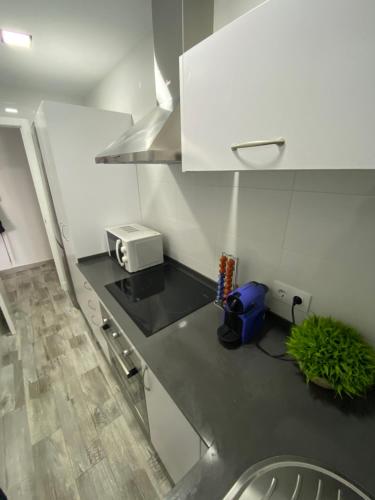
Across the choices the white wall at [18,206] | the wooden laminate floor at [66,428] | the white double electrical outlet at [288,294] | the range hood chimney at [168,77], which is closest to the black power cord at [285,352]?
the white double electrical outlet at [288,294]

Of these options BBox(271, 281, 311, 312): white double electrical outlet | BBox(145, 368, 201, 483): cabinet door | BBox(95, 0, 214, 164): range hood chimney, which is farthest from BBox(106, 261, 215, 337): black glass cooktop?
BBox(95, 0, 214, 164): range hood chimney

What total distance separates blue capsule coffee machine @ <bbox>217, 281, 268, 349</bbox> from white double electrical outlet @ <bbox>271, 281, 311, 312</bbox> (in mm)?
66

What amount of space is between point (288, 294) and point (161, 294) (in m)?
0.70

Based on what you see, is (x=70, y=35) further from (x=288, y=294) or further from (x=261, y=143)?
(x=288, y=294)

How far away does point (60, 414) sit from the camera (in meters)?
1.35

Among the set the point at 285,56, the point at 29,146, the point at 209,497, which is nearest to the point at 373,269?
the point at 285,56

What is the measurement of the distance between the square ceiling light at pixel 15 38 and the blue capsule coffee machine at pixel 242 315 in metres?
1.99

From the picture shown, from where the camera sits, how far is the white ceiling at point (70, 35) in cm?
104

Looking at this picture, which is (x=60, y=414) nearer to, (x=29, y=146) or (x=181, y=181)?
(x=181, y=181)

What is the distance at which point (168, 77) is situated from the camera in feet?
3.22

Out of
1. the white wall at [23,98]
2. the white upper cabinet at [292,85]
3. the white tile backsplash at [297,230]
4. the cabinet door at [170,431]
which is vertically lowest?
the cabinet door at [170,431]

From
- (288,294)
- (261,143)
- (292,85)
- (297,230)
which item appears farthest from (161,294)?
(292,85)

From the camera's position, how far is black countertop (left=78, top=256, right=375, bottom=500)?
1.65 feet

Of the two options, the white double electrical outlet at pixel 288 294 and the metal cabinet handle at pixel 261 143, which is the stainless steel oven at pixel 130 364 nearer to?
the white double electrical outlet at pixel 288 294
